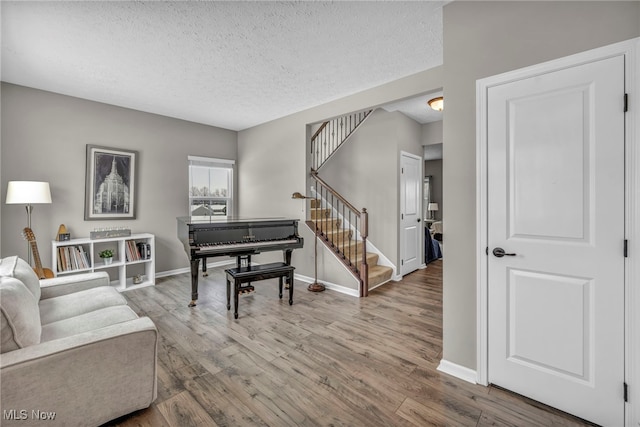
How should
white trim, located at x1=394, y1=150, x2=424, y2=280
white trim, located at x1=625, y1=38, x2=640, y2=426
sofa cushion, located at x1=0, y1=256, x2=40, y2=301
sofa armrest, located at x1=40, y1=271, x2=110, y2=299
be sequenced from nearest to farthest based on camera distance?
1. white trim, located at x1=625, y1=38, x2=640, y2=426
2. sofa cushion, located at x1=0, y1=256, x2=40, y2=301
3. sofa armrest, located at x1=40, y1=271, x2=110, y2=299
4. white trim, located at x1=394, y1=150, x2=424, y2=280

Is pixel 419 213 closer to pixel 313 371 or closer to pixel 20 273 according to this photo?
pixel 313 371

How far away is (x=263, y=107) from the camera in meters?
4.17

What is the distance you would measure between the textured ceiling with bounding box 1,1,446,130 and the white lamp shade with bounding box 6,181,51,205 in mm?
1235

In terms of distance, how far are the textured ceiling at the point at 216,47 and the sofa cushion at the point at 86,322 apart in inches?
87.6

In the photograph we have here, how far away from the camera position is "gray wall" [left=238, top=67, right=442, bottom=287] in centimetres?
325

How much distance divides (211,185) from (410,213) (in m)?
3.73

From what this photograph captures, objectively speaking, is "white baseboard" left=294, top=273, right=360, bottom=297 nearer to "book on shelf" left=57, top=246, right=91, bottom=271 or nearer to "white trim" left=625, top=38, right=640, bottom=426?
"white trim" left=625, top=38, right=640, bottom=426

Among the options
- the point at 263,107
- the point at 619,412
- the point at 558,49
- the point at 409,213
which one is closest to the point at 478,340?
the point at 619,412

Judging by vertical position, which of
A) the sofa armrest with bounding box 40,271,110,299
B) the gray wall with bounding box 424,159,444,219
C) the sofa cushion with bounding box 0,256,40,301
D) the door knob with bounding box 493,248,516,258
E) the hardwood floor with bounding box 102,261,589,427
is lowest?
the hardwood floor with bounding box 102,261,589,427

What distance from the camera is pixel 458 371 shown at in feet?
6.51

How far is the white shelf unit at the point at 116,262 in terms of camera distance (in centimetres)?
354

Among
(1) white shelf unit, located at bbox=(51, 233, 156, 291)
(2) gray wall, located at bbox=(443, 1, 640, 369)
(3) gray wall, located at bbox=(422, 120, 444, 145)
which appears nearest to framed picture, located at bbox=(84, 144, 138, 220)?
(1) white shelf unit, located at bbox=(51, 233, 156, 291)

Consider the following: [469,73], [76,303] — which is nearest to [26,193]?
[76,303]

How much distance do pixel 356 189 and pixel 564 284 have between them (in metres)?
3.59
